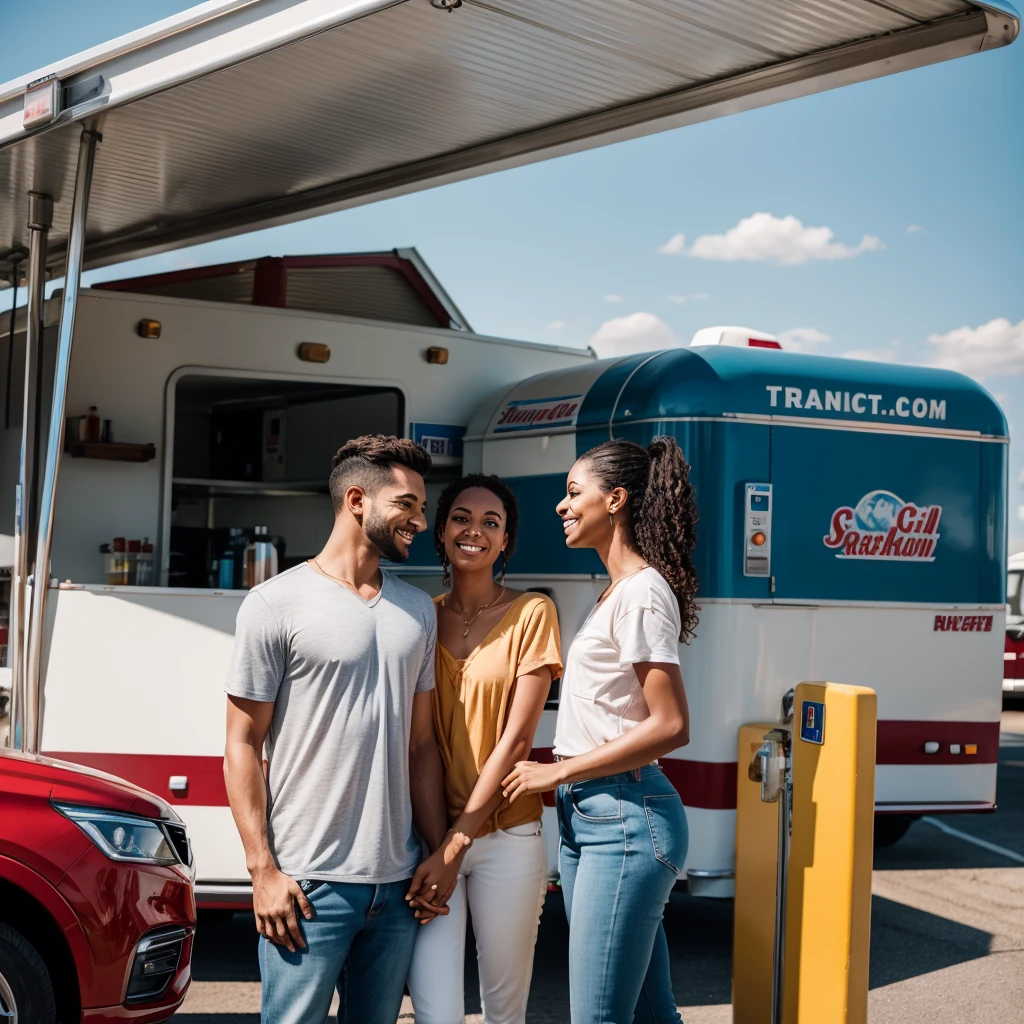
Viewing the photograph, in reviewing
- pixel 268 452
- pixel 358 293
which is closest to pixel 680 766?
pixel 358 293

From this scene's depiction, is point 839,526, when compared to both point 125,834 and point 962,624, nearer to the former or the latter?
point 962,624

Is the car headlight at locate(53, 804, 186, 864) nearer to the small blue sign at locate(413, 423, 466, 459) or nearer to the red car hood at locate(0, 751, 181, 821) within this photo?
the red car hood at locate(0, 751, 181, 821)

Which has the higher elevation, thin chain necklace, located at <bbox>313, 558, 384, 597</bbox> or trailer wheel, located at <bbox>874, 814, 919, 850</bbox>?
thin chain necklace, located at <bbox>313, 558, 384, 597</bbox>

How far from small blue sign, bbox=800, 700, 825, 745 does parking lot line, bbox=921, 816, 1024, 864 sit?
5409mm

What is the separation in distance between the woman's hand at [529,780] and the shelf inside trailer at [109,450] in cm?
378

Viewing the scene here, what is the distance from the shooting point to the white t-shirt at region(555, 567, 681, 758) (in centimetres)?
314

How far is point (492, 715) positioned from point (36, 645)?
2.52 m

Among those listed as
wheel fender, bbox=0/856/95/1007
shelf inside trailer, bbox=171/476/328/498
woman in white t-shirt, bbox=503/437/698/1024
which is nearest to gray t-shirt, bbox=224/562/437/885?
woman in white t-shirt, bbox=503/437/698/1024

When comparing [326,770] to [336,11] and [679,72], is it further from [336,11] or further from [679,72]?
[679,72]

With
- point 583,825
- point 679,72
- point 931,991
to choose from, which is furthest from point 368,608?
point 931,991

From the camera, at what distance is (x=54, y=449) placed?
16.0 feet

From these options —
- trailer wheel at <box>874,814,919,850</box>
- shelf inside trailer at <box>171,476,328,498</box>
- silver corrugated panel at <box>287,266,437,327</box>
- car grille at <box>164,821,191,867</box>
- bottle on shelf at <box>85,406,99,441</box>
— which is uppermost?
silver corrugated panel at <box>287,266,437,327</box>

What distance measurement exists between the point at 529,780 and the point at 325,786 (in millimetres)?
502

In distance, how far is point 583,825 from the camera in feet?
10.3
